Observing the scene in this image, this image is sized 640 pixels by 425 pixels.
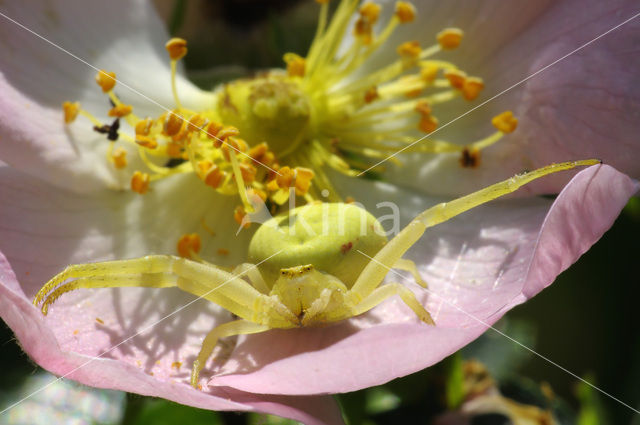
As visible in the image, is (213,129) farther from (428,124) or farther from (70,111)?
(428,124)

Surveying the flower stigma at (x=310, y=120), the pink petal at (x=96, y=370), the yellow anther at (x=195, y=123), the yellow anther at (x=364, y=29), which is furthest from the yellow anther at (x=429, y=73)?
the pink petal at (x=96, y=370)

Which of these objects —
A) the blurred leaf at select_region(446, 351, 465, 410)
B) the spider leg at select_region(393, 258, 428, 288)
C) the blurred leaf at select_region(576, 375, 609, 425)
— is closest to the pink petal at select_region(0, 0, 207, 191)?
the spider leg at select_region(393, 258, 428, 288)

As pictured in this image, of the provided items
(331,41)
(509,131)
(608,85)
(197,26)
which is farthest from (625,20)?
(197,26)

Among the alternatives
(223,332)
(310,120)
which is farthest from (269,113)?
(223,332)

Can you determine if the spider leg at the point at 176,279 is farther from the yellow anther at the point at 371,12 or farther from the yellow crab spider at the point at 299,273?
the yellow anther at the point at 371,12

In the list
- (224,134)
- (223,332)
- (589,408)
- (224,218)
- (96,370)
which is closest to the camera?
(96,370)

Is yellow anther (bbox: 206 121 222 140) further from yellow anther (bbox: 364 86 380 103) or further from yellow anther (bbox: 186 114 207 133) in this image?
yellow anther (bbox: 364 86 380 103)

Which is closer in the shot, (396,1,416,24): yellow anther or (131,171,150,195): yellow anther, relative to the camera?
(131,171,150,195): yellow anther
